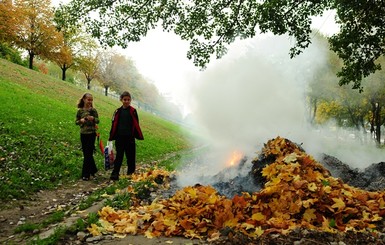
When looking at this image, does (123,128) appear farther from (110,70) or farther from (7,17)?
(110,70)

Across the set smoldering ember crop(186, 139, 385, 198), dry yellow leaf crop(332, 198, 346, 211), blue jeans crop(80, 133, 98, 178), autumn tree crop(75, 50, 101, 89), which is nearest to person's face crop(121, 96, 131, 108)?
blue jeans crop(80, 133, 98, 178)

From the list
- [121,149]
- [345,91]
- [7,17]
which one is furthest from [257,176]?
[7,17]

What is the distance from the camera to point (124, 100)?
9602 mm

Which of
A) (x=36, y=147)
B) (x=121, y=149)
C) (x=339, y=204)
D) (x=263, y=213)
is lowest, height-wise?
(x=36, y=147)

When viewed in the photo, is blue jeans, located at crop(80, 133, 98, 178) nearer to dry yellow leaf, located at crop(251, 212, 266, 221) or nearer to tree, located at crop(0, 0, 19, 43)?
dry yellow leaf, located at crop(251, 212, 266, 221)

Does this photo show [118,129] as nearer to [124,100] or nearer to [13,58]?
[124,100]

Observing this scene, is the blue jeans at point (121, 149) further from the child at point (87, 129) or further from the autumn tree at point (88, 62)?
the autumn tree at point (88, 62)

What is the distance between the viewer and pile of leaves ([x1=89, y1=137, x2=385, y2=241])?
16.1 ft

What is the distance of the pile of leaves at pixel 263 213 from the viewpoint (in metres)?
4.92

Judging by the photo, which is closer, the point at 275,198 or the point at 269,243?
the point at 269,243

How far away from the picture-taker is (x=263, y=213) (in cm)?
535

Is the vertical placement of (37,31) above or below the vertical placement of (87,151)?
above

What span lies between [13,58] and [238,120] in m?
38.4

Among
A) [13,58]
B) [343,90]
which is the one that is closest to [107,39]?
[343,90]
